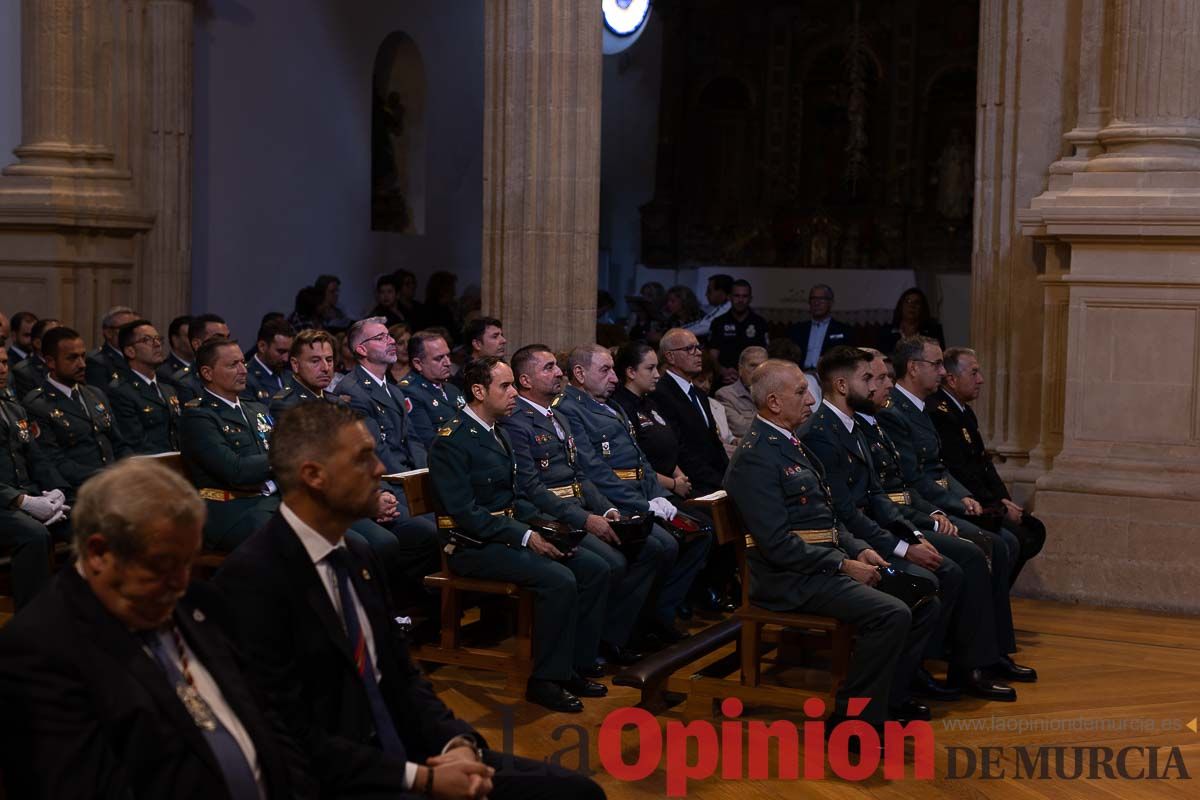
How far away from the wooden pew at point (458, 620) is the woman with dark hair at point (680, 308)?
6.60m

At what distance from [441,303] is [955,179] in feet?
19.5

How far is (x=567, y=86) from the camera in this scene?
8.73 metres

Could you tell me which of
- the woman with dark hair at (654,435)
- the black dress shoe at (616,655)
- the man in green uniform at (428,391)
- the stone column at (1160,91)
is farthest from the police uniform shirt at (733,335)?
the black dress shoe at (616,655)

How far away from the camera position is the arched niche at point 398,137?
1416cm

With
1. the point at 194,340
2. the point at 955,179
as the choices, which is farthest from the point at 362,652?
the point at 955,179

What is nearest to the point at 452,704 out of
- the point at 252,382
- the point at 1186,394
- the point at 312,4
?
the point at 252,382

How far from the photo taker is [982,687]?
608 cm

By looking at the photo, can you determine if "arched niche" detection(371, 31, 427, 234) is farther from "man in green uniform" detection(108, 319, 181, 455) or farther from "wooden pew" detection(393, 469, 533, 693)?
"wooden pew" detection(393, 469, 533, 693)

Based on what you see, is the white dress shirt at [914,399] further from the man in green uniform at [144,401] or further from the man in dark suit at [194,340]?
the man in green uniform at [144,401]

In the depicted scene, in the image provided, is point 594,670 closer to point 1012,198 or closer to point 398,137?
point 1012,198

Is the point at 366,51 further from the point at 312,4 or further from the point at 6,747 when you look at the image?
the point at 6,747

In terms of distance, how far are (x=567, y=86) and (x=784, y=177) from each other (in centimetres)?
818

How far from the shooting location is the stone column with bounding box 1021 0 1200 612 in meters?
7.58

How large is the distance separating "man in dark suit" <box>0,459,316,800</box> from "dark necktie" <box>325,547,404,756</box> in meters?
Answer: 0.52
